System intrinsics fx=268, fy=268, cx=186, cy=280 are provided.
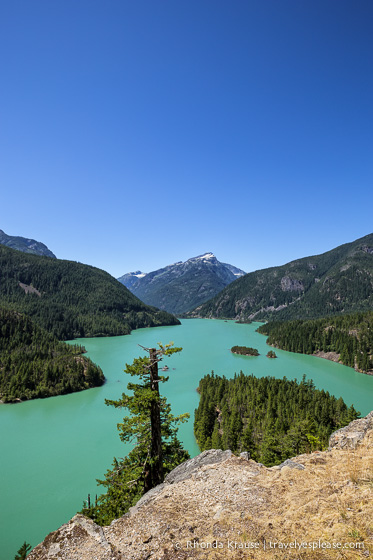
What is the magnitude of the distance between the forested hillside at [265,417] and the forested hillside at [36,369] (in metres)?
29.8

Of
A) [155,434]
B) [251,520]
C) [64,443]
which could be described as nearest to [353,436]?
[251,520]

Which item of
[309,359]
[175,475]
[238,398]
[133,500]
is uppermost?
[175,475]

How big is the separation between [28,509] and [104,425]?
16628 millimetres

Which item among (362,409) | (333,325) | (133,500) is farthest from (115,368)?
(333,325)

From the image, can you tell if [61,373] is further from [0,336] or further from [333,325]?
[333,325]

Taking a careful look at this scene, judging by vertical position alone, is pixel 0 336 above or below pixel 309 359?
above

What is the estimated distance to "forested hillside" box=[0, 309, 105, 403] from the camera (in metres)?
52.9

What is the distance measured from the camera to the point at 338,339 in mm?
96938

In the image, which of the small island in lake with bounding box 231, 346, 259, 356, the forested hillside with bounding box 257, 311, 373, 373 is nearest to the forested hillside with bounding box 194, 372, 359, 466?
the small island in lake with bounding box 231, 346, 259, 356

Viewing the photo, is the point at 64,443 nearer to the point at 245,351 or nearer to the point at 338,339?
the point at 245,351

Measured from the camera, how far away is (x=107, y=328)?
165m

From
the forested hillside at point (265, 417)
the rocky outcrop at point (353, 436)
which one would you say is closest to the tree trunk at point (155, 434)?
the rocky outcrop at point (353, 436)

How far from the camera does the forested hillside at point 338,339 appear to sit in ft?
273

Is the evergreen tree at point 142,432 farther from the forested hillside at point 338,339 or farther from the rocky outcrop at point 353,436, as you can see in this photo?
the forested hillside at point 338,339
